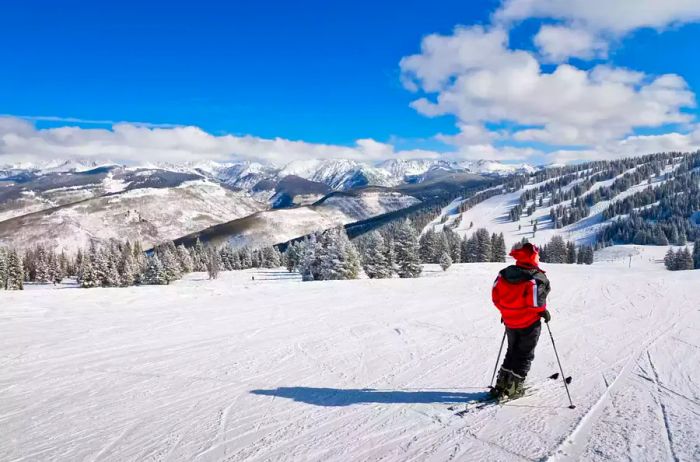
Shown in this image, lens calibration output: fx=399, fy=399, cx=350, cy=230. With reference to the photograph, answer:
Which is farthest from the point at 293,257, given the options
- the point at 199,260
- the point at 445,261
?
the point at 445,261

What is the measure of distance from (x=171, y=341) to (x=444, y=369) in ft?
22.4

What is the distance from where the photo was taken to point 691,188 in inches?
7461

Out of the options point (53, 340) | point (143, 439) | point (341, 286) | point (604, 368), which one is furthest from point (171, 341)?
point (341, 286)

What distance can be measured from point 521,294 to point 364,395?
296 centimetres

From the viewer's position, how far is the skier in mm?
5840

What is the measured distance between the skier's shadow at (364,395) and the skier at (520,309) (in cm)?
53

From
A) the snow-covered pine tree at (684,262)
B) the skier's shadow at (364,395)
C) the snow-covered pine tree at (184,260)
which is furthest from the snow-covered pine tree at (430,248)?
the skier's shadow at (364,395)

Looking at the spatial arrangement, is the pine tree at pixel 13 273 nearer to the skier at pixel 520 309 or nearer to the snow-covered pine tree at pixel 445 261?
the snow-covered pine tree at pixel 445 261

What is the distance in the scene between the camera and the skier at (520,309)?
5.84 metres

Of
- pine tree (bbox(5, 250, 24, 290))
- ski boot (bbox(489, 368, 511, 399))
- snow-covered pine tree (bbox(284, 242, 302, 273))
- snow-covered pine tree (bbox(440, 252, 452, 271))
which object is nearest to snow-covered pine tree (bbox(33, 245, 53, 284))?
pine tree (bbox(5, 250, 24, 290))

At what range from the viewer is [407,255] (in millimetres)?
48312

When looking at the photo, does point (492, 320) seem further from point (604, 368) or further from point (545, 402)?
point (545, 402)

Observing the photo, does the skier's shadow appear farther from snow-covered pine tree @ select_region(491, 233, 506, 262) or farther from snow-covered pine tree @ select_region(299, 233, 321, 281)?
snow-covered pine tree @ select_region(491, 233, 506, 262)

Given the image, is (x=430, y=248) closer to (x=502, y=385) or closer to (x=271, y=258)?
(x=271, y=258)
